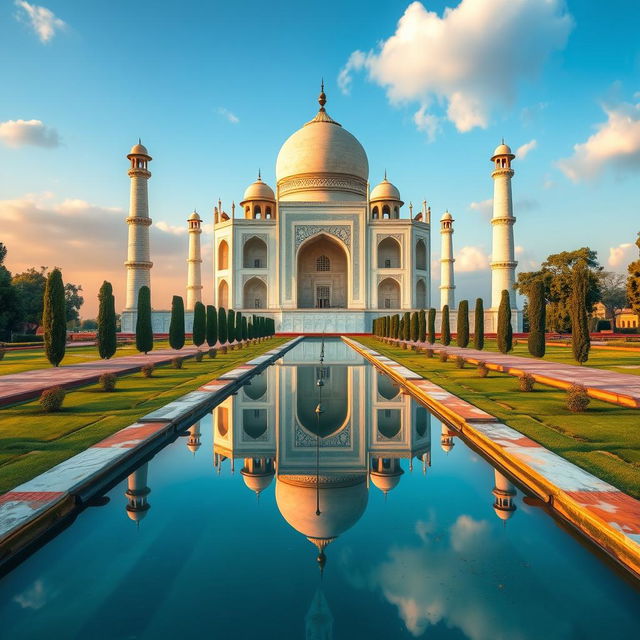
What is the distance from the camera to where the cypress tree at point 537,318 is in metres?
11.4

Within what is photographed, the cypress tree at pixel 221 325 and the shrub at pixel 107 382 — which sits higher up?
the cypress tree at pixel 221 325

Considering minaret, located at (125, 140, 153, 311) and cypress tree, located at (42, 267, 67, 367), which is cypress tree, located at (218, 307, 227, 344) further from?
minaret, located at (125, 140, 153, 311)

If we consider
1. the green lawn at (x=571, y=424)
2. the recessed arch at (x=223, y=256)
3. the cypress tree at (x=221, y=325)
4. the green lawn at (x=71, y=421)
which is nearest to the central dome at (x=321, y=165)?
the recessed arch at (x=223, y=256)

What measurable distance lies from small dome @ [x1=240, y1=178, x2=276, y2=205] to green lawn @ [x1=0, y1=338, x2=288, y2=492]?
28.5 meters

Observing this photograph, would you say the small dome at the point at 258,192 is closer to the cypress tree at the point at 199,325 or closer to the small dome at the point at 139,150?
the small dome at the point at 139,150

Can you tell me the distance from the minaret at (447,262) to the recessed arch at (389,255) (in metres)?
3.46

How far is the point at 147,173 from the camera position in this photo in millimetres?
27672

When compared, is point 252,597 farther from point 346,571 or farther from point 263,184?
point 263,184

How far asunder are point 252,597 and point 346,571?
477mm

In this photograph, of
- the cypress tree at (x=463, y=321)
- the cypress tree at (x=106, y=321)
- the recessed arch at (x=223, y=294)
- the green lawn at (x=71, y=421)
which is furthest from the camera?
the recessed arch at (x=223, y=294)

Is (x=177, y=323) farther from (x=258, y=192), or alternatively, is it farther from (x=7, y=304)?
(x=258, y=192)

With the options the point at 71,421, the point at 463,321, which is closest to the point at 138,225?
the point at 463,321

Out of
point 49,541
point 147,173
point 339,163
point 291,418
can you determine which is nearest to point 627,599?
point 49,541

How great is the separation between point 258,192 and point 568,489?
34.8m
